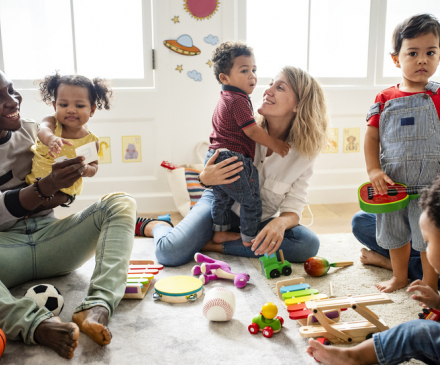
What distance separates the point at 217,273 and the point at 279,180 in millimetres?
496

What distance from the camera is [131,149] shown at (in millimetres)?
2807

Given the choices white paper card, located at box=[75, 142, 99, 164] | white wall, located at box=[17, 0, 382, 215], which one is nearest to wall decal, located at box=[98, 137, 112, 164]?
white wall, located at box=[17, 0, 382, 215]

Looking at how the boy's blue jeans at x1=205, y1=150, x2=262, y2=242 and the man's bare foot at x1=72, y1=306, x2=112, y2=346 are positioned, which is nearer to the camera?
the man's bare foot at x1=72, y1=306, x2=112, y2=346

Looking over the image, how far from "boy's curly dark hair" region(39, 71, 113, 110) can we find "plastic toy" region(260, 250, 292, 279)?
0.99 metres

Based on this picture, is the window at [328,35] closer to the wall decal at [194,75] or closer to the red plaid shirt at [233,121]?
the wall decal at [194,75]

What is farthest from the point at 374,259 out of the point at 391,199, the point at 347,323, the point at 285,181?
the point at 347,323

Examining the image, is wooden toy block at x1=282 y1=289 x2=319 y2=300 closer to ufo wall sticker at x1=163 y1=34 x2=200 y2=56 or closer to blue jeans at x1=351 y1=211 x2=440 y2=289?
blue jeans at x1=351 y1=211 x2=440 y2=289

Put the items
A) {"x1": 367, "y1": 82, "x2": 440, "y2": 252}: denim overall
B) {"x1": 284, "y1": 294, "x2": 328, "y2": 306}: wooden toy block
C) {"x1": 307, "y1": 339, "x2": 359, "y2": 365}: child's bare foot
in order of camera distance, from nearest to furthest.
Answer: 1. {"x1": 307, "y1": 339, "x2": 359, "y2": 365}: child's bare foot
2. {"x1": 284, "y1": 294, "x2": 328, "y2": 306}: wooden toy block
3. {"x1": 367, "y1": 82, "x2": 440, "y2": 252}: denim overall

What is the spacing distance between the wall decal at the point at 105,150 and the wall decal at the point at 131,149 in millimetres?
94

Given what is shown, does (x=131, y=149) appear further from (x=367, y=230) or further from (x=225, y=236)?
(x=367, y=230)

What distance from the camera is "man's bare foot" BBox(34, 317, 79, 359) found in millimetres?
1073

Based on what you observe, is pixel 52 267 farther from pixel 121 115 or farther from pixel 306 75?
pixel 121 115

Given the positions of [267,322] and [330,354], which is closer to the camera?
[330,354]

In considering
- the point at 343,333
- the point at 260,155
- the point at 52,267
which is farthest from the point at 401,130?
the point at 52,267
